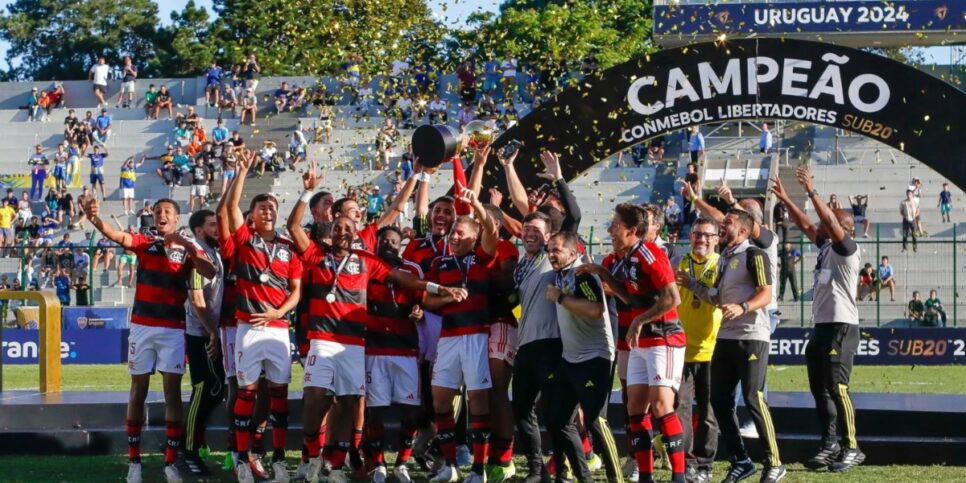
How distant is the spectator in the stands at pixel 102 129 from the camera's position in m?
41.4

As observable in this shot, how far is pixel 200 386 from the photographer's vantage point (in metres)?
10.9

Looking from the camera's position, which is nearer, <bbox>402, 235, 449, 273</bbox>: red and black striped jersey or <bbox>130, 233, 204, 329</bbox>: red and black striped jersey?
<bbox>130, 233, 204, 329</bbox>: red and black striped jersey

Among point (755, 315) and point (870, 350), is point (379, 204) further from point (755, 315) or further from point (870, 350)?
point (755, 315)

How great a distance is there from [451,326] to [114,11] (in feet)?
213

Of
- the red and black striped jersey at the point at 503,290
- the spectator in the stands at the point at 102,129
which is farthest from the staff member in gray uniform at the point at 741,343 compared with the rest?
the spectator in the stands at the point at 102,129

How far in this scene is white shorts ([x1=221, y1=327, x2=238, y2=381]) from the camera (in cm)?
1066

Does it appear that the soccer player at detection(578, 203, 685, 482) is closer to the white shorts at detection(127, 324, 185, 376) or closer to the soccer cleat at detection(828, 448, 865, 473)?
the soccer cleat at detection(828, 448, 865, 473)

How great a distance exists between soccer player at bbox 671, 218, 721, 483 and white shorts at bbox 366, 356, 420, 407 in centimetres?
199

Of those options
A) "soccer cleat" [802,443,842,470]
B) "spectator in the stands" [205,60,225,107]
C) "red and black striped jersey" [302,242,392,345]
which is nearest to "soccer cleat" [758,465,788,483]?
"soccer cleat" [802,443,842,470]

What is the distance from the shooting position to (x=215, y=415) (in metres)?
12.3

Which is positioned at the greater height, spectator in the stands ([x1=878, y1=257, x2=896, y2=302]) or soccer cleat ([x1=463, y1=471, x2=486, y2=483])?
spectator in the stands ([x1=878, y1=257, x2=896, y2=302])

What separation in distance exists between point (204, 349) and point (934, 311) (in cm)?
1776

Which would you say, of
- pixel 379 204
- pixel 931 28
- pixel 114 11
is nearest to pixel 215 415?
pixel 379 204

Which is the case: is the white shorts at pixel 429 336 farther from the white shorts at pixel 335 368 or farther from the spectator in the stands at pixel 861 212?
the spectator in the stands at pixel 861 212
